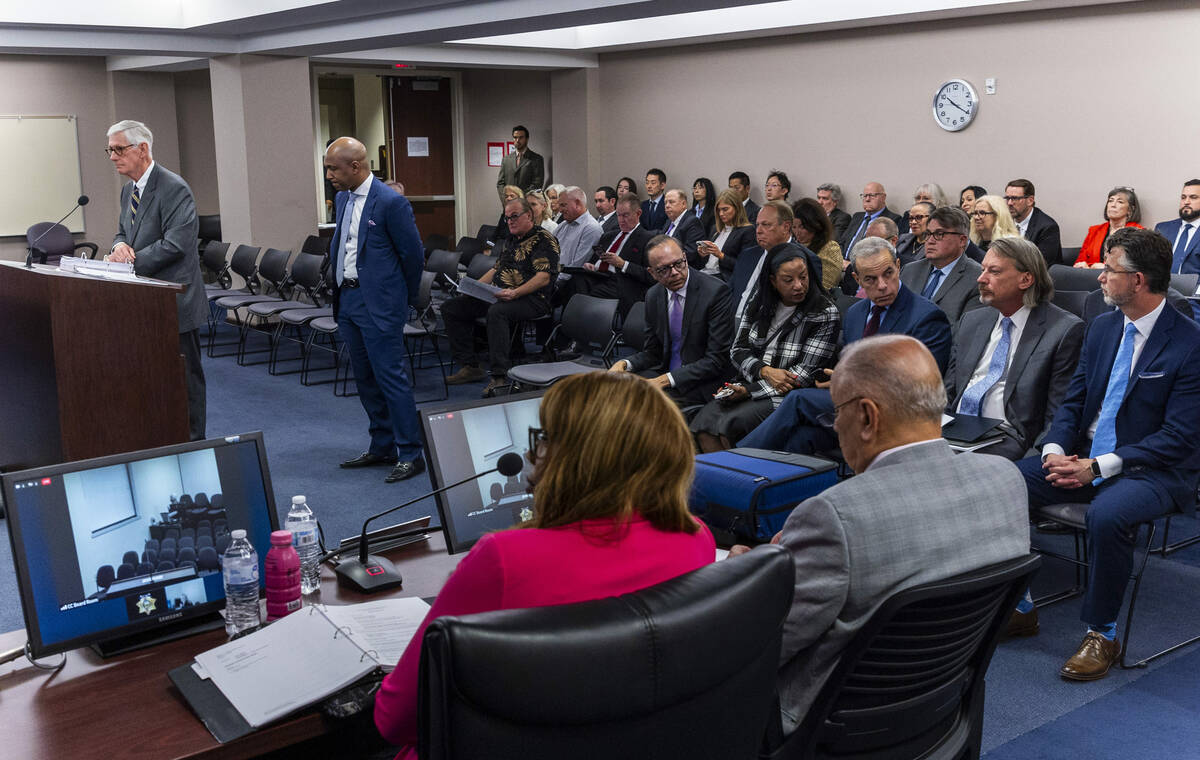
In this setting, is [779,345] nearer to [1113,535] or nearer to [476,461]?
[1113,535]

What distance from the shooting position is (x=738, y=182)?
10.5 m

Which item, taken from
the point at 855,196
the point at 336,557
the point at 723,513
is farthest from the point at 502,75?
the point at 336,557

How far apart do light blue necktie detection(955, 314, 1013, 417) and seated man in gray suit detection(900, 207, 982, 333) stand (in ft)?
2.72

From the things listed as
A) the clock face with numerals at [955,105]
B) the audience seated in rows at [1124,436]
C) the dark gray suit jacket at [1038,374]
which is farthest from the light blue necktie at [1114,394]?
the clock face with numerals at [955,105]

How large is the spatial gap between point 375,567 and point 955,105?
27.0 ft

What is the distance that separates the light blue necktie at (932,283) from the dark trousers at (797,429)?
4.19ft

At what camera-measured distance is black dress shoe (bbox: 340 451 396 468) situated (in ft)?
18.2

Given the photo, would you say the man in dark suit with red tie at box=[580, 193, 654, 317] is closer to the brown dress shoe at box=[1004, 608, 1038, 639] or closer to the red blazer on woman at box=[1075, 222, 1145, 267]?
the red blazer on woman at box=[1075, 222, 1145, 267]

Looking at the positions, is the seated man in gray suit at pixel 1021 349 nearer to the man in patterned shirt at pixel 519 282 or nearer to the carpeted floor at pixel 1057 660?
the carpeted floor at pixel 1057 660

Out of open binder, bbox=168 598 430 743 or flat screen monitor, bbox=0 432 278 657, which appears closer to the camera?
open binder, bbox=168 598 430 743

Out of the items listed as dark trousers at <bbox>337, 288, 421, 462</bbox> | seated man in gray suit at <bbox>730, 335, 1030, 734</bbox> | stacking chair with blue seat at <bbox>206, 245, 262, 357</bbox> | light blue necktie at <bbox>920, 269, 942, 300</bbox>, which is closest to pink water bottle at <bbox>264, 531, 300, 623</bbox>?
seated man in gray suit at <bbox>730, 335, 1030, 734</bbox>

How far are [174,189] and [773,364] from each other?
3.11 metres

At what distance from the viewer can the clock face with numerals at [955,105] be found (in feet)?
29.2

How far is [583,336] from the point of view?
6270 millimetres
